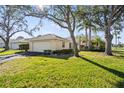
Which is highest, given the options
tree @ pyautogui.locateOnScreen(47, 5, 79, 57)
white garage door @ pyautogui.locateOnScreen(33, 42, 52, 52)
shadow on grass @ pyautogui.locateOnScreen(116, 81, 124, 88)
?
tree @ pyautogui.locateOnScreen(47, 5, 79, 57)

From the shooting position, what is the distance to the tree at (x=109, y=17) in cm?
1562

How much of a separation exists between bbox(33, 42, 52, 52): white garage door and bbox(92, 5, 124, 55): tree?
6.81 m

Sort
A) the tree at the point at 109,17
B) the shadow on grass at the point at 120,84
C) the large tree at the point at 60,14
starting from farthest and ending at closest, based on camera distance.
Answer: the tree at the point at 109,17 < the large tree at the point at 60,14 < the shadow on grass at the point at 120,84

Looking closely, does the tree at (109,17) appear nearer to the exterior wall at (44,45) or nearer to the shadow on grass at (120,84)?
the exterior wall at (44,45)

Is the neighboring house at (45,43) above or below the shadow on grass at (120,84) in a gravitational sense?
above

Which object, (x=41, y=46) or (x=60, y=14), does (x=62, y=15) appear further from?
(x=41, y=46)

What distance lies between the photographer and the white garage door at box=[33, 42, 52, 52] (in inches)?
907

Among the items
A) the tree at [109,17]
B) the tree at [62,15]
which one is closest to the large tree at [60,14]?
the tree at [62,15]

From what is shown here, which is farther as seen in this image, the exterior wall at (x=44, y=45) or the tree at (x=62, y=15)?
the exterior wall at (x=44, y=45)

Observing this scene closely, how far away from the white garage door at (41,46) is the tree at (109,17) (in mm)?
6806

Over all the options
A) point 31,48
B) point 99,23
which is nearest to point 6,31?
point 31,48

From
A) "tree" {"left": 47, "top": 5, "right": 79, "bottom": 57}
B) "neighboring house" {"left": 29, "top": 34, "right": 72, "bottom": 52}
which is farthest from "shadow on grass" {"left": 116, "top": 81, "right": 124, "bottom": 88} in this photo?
"neighboring house" {"left": 29, "top": 34, "right": 72, "bottom": 52}

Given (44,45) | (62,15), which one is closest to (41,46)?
(44,45)

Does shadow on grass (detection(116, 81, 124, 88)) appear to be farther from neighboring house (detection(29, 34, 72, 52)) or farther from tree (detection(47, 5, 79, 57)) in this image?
neighboring house (detection(29, 34, 72, 52))
